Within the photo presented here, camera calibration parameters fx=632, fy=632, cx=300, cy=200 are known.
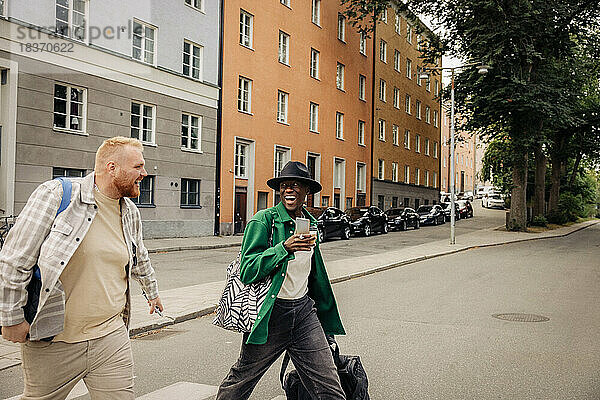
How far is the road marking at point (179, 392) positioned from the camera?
17.1 ft

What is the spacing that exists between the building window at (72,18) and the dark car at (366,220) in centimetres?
1453

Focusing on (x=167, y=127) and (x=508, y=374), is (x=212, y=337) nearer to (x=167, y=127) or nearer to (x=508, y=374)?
(x=508, y=374)

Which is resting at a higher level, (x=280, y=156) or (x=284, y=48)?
(x=284, y=48)

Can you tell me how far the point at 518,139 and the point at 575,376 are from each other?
93.1ft

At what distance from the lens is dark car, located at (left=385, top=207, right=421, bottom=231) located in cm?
3633

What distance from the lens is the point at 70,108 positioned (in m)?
21.0

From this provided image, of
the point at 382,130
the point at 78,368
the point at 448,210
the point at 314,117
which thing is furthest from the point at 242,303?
the point at 448,210

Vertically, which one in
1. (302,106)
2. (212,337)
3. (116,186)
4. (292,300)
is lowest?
(212,337)

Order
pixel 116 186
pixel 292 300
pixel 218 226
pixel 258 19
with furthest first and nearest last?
pixel 258 19 → pixel 218 226 → pixel 292 300 → pixel 116 186

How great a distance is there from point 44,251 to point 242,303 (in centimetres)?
126

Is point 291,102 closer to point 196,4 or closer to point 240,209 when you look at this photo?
point 240,209

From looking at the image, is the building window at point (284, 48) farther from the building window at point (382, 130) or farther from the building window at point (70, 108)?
the building window at point (382, 130)

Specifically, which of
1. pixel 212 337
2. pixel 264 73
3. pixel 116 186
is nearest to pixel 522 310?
pixel 212 337

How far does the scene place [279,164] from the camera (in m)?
32.9
